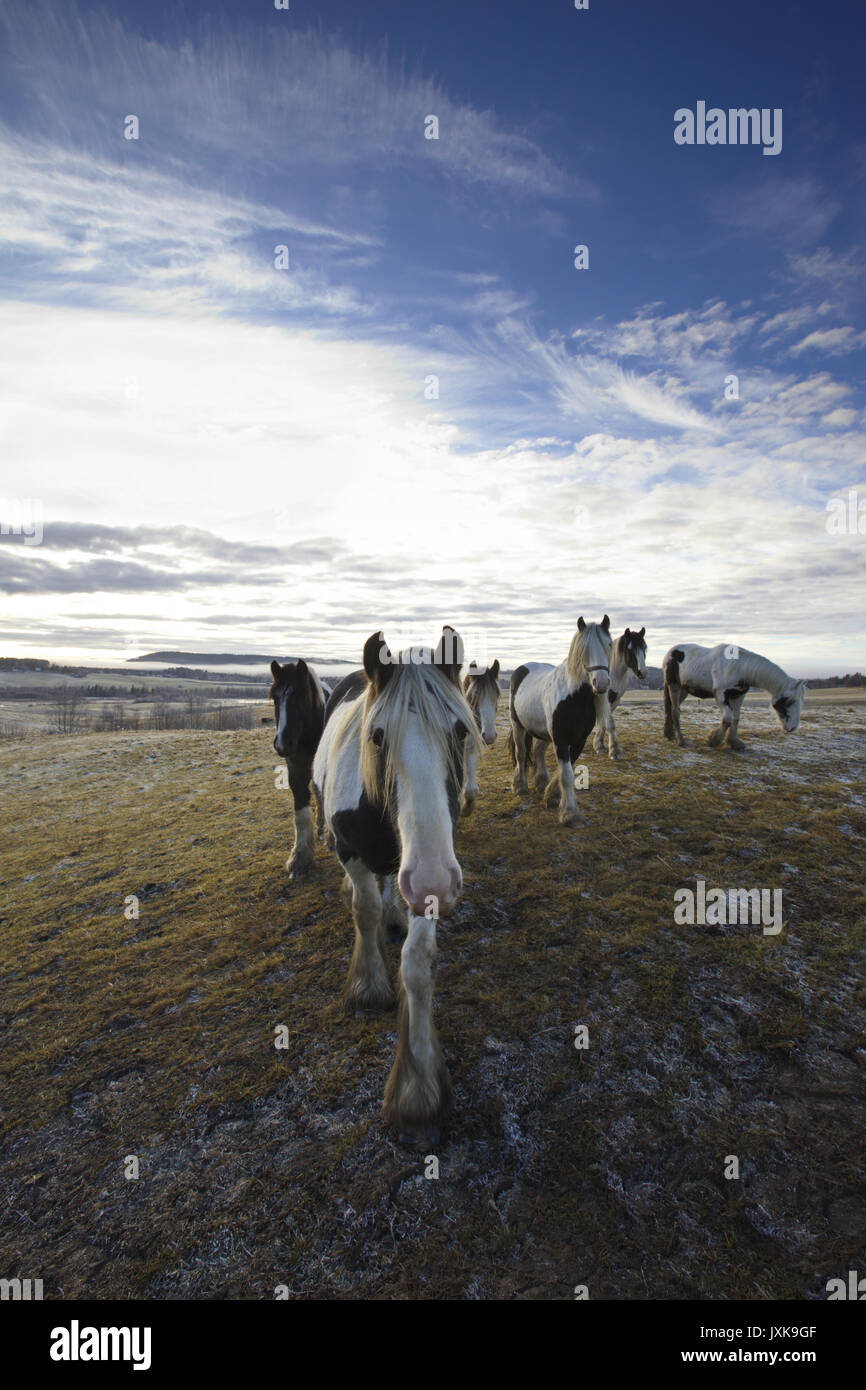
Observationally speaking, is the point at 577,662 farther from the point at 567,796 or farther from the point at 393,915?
the point at 393,915

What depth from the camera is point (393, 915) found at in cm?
553

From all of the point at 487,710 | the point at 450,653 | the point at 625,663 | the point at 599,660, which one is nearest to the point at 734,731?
the point at 625,663

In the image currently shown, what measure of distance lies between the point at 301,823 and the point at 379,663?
14.9 ft

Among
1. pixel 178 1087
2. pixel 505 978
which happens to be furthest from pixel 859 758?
pixel 178 1087

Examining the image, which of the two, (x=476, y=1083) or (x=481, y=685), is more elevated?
(x=481, y=685)

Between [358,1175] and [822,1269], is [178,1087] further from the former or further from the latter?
[822,1269]

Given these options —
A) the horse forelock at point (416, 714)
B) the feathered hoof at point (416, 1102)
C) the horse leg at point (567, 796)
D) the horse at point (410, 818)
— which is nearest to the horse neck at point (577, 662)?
the horse leg at point (567, 796)

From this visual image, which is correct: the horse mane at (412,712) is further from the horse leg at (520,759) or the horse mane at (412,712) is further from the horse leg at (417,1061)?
the horse leg at (520,759)

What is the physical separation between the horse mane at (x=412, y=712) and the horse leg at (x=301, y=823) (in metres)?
3.95

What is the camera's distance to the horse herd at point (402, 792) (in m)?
2.96

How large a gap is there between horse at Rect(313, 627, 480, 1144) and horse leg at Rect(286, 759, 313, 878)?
292 cm

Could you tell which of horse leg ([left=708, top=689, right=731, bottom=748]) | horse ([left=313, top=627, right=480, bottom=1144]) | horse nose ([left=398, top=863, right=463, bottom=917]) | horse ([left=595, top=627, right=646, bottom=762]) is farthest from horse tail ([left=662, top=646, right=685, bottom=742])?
horse nose ([left=398, top=863, right=463, bottom=917])

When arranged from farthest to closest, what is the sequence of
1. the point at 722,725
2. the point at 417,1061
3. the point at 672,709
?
the point at 672,709 < the point at 722,725 < the point at 417,1061
